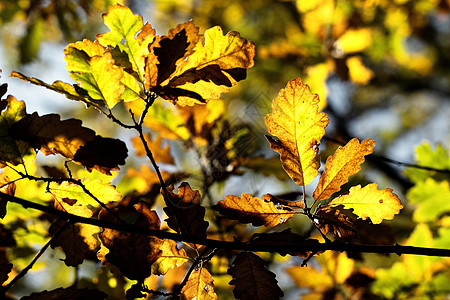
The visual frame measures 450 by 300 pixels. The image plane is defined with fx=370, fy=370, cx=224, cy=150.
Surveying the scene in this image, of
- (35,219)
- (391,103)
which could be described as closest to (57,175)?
(35,219)

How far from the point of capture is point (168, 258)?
29.1 inches

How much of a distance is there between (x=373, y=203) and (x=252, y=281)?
0.85 feet

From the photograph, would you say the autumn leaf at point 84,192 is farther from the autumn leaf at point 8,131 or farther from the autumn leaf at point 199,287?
the autumn leaf at point 199,287

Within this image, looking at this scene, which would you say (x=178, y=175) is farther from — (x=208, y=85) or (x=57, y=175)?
(x=208, y=85)

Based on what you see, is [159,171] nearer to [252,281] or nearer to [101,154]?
[101,154]

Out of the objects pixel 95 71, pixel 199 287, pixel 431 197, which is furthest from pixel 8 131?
pixel 431 197

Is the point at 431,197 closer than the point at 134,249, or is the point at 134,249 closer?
the point at 134,249

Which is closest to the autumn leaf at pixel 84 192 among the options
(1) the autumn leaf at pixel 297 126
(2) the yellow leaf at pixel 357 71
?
(1) the autumn leaf at pixel 297 126

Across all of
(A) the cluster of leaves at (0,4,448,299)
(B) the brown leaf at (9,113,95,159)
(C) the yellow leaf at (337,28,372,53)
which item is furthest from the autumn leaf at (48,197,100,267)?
(C) the yellow leaf at (337,28,372,53)

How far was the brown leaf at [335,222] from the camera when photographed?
66 centimetres

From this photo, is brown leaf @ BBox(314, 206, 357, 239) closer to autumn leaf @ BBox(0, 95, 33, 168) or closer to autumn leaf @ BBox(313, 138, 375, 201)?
autumn leaf @ BBox(313, 138, 375, 201)

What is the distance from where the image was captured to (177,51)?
64 centimetres

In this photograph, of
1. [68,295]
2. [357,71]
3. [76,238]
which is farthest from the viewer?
[357,71]

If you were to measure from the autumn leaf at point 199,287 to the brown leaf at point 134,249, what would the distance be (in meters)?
0.08
